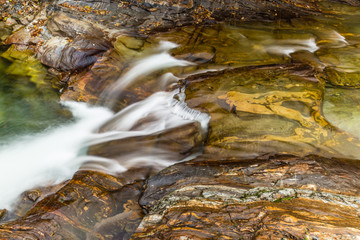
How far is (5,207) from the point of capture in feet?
15.8

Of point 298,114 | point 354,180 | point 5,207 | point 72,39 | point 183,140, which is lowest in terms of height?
point 5,207

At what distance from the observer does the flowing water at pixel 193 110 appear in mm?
5211

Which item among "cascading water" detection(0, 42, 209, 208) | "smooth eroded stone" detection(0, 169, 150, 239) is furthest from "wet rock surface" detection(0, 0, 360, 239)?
"cascading water" detection(0, 42, 209, 208)

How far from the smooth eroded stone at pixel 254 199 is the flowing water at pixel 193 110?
1.53ft

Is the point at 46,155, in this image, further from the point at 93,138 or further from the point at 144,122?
the point at 144,122

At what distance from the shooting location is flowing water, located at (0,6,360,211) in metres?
5.21

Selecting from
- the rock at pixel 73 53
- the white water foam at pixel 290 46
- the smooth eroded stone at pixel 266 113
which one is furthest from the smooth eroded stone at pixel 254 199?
the rock at pixel 73 53

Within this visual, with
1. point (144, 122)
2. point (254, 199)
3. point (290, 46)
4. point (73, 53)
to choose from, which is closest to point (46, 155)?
point (144, 122)

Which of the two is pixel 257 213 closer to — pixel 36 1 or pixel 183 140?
pixel 183 140

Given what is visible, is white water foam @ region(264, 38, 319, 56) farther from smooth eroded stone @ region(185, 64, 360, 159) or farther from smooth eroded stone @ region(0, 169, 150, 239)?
smooth eroded stone @ region(0, 169, 150, 239)

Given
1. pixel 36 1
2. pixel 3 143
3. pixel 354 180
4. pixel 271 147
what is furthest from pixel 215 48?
pixel 36 1

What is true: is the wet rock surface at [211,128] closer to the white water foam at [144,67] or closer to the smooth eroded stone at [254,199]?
the smooth eroded stone at [254,199]

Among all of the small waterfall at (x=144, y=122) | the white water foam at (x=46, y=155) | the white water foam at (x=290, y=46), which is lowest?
the white water foam at (x=46, y=155)

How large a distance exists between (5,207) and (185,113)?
4022mm
